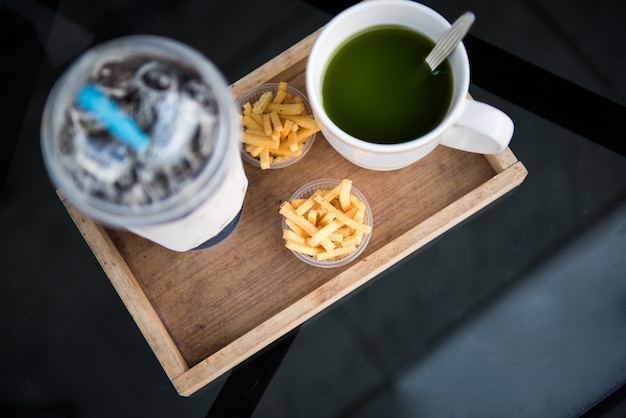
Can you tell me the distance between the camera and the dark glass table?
1.12 meters

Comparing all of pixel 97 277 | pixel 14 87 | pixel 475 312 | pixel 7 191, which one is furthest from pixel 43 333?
pixel 475 312

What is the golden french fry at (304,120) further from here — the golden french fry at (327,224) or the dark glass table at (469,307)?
the dark glass table at (469,307)

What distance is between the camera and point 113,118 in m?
0.60

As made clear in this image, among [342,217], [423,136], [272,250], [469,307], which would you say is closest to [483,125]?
[423,136]

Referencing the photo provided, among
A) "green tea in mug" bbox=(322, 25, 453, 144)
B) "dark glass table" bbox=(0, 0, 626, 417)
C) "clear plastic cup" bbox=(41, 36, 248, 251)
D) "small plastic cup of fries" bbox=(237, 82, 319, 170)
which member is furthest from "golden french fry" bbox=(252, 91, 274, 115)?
"dark glass table" bbox=(0, 0, 626, 417)

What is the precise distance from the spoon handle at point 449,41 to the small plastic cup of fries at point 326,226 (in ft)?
0.68

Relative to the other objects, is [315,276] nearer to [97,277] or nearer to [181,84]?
[181,84]

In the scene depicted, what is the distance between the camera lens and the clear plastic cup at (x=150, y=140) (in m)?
0.64

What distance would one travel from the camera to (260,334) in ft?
2.83

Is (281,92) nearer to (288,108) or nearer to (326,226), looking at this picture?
(288,108)

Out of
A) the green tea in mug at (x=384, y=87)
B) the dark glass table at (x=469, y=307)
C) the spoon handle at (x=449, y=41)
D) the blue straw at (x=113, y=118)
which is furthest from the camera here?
the dark glass table at (x=469, y=307)

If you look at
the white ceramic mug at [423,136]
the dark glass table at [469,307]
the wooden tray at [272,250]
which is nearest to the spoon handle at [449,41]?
the white ceramic mug at [423,136]

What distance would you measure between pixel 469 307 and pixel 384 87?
0.52 m

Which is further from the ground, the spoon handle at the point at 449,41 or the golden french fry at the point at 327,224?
the spoon handle at the point at 449,41
